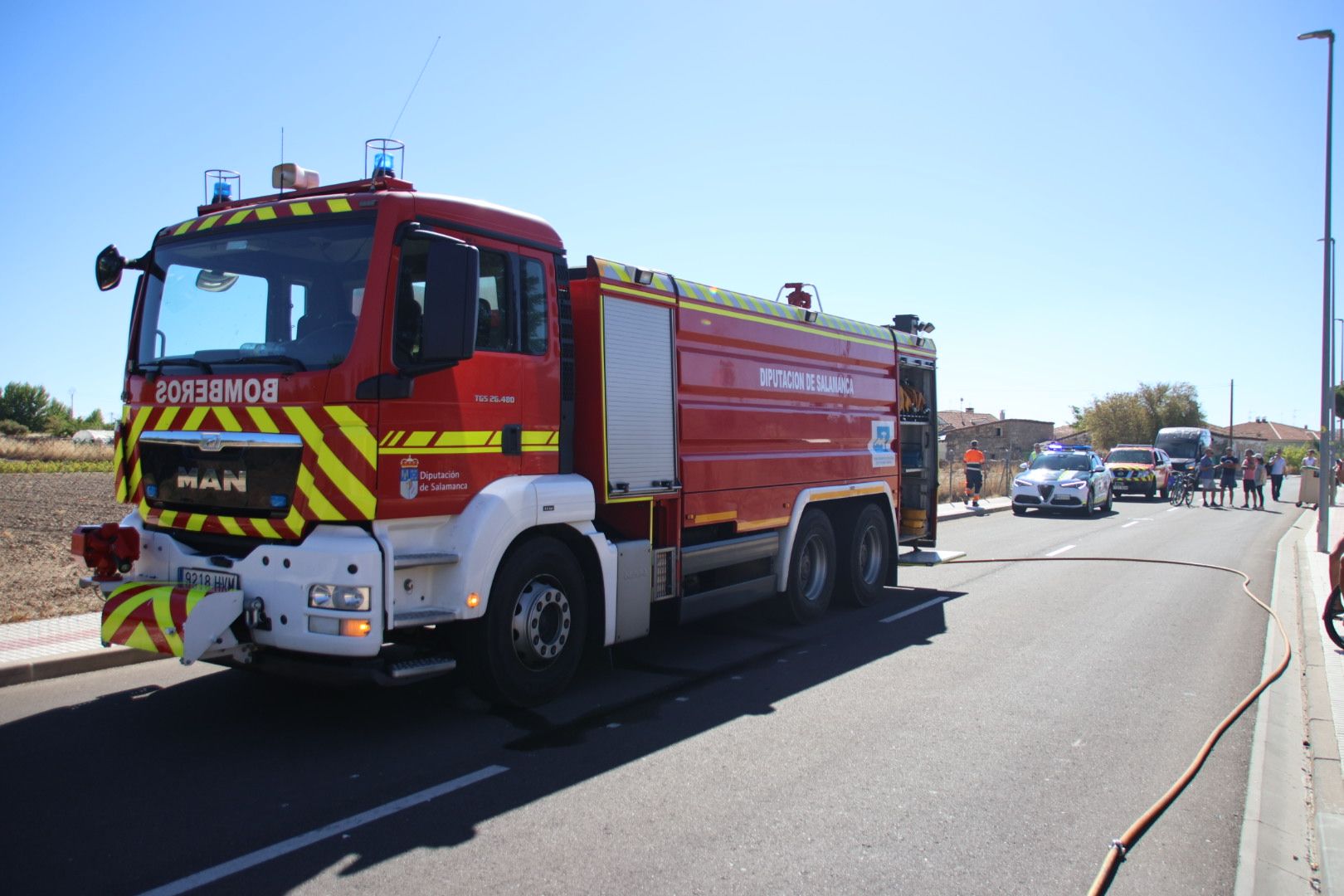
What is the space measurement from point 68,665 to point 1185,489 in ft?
99.7

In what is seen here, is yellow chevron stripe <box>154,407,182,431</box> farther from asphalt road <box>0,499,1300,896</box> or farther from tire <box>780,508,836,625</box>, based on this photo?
tire <box>780,508,836,625</box>

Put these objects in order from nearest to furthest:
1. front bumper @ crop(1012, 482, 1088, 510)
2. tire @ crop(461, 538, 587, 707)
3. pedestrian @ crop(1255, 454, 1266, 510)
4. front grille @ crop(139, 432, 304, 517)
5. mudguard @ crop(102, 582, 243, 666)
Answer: mudguard @ crop(102, 582, 243, 666) < front grille @ crop(139, 432, 304, 517) < tire @ crop(461, 538, 587, 707) < front bumper @ crop(1012, 482, 1088, 510) < pedestrian @ crop(1255, 454, 1266, 510)

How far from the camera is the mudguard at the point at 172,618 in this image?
4898 millimetres

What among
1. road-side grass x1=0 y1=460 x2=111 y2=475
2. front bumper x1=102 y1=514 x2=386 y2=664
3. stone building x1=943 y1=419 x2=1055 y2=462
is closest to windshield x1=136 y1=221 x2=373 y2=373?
front bumper x1=102 y1=514 x2=386 y2=664

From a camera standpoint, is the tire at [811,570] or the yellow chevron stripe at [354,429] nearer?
the yellow chevron stripe at [354,429]

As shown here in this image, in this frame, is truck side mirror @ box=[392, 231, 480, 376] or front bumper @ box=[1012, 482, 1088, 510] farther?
front bumper @ box=[1012, 482, 1088, 510]

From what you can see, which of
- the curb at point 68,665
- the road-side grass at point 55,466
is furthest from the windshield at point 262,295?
the road-side grass at point 55,466

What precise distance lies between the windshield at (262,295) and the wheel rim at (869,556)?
21.4 feet

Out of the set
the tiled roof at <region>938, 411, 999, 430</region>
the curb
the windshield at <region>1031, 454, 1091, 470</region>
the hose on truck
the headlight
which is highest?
the tiled roof at <region>938, 411, 999, 430</region>

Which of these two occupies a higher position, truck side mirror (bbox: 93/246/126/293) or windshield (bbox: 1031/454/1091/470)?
truck side mirror (bbox: 93/246/126/293)

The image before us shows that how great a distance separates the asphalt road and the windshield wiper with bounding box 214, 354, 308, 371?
6.95 feet

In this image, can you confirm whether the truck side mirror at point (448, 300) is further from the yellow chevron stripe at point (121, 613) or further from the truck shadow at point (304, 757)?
the truck shadow at point (304, 757)

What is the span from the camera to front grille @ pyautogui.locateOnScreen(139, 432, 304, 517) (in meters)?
5.14

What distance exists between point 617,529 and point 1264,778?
4252 mm
